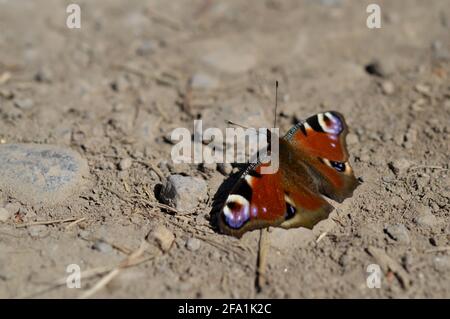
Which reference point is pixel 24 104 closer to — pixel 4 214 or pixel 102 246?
pixel 4 214

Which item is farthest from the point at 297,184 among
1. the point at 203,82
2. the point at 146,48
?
the point at 146,48

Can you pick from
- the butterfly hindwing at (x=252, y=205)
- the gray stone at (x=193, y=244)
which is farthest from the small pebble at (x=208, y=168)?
the gray stone at (x=193, y=244)

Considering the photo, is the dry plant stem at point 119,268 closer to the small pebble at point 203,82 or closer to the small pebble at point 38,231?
the small pebble at point 38,231

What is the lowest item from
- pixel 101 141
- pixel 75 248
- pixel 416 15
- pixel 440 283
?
pixel 440 283

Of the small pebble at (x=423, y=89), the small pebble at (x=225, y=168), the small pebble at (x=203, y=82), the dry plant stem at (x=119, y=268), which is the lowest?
the dry plant stem at (x=119, y=268)

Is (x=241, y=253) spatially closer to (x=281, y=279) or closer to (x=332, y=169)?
(x=281, y=279)

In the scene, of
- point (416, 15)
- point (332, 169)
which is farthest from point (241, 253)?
point (416, 15)

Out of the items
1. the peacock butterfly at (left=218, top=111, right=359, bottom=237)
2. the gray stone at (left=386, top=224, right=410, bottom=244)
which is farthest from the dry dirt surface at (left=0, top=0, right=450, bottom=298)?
the peacock butterfly at (left=218, top=111, right=359, bottom=237)
